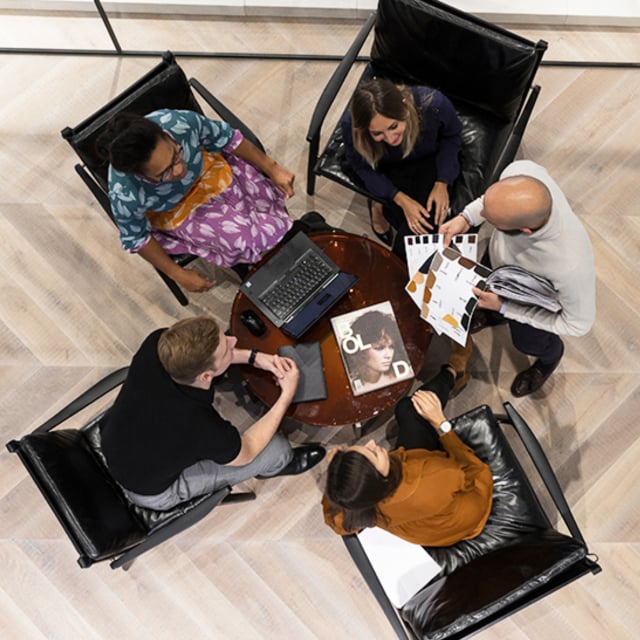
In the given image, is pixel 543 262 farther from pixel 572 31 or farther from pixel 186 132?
pixel 572 31

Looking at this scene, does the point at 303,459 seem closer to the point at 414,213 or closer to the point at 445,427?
the point at 445,427

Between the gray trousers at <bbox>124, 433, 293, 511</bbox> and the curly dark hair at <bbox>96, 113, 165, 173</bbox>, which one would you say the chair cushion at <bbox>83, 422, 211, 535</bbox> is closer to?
the gray trousers at <bbox>124, 433, 293, 511</bbox>

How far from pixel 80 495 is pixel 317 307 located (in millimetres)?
1095

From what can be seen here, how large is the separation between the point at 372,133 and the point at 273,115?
1.13 m

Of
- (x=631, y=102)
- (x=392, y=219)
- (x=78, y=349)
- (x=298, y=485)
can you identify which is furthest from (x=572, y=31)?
(x=78, y=349)

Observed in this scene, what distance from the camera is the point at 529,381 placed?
2.90 metres

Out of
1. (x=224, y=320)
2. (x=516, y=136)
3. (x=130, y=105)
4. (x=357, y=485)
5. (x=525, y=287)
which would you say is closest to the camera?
(x=357, y=485)

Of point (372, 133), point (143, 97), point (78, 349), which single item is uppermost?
point (143, 97)

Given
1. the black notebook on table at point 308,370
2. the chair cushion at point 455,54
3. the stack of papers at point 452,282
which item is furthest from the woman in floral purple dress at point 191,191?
the chair cushion at point 455,54

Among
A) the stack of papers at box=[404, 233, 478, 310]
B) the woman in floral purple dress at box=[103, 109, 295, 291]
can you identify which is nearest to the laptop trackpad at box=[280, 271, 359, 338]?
the stack of papers at box=[404, 233, 478, 310]

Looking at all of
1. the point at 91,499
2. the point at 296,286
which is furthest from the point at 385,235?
the point at 91,499

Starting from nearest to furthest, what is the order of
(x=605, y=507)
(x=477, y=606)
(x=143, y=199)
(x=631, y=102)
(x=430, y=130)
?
(x=477, y=606) < (x=143, y=199) < (x=430, y=130) < (x=605, y=507) < (x=631, y=102)

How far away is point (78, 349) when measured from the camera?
3.08 m

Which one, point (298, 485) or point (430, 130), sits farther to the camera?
point (298, 485)
